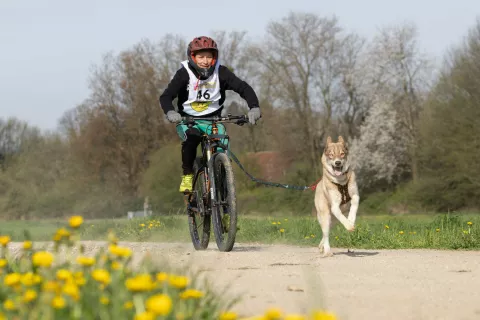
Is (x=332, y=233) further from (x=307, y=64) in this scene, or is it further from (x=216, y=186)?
(x=307, y=64)

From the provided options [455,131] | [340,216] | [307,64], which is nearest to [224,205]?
[340,216]

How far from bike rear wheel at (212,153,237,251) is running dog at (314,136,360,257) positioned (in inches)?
44.9

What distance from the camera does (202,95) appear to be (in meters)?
9.42

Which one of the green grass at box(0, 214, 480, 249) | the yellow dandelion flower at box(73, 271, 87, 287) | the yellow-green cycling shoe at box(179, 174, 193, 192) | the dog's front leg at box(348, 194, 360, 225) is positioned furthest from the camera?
the green grass at box(0, 214, 480, 249)

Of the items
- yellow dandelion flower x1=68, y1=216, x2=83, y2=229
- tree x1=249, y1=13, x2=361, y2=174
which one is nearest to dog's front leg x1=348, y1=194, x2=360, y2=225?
yellow dandelion flower x1=68, y1=216, x2=83, y2=229

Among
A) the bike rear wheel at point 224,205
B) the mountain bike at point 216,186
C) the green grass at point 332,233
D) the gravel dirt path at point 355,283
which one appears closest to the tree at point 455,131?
the green grass at point 332,233

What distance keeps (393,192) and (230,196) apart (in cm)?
4740

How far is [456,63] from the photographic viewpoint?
135 feet

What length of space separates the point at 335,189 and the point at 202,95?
73.4 inches

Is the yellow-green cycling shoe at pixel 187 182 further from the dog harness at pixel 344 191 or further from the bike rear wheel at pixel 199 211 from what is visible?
the dog harness at pixel 344 191

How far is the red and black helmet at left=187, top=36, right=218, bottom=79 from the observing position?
9.23 m

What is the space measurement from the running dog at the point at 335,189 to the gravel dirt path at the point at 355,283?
3.32ft

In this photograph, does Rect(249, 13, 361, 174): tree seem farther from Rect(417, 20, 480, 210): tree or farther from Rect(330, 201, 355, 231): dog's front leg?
Rect(330, 201, 355, 231): dog's front leg

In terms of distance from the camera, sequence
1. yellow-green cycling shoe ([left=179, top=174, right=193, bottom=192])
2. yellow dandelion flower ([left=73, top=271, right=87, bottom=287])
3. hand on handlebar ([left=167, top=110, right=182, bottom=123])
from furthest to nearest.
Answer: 1. yellow-green cycling shoe ([left=179, top=174, right=193, bottom=192])
2. hand on handlebar ([left=167, top=110, right=182, bottom=123])
3. yellow dandelion flower ([left=73, top=271, right=87, bottom=287])
